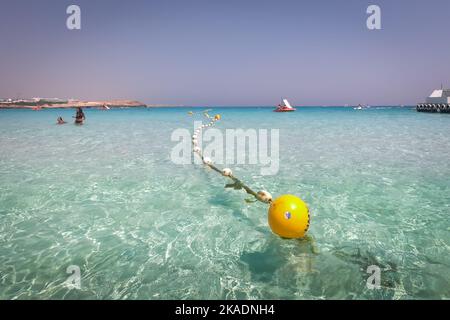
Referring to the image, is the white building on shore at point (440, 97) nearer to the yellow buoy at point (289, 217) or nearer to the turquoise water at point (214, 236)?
the turquoise water at point (214, 236)

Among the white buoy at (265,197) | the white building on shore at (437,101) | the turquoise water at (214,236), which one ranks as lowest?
the turquoise water at (214,236)

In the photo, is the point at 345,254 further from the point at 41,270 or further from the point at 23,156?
the point at 23,156

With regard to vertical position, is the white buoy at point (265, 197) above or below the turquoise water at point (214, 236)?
above

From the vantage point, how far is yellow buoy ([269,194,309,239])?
5.09 meters

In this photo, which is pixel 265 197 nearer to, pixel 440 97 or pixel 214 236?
pixel 214 236

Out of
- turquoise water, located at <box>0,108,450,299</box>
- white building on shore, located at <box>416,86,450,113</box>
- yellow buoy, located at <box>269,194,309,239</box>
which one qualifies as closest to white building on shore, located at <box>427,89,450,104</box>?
white building on shore, located at <box>416,86,450,113</box>

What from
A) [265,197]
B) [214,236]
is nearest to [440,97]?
[265,197]

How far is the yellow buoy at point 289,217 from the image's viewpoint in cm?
509

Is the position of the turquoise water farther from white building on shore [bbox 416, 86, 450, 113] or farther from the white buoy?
white building on shore [bbox 416, 86, 450, 113]

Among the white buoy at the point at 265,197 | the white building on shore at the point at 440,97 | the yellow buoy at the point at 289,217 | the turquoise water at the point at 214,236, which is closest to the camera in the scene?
the turquoise water at the point at 214,236

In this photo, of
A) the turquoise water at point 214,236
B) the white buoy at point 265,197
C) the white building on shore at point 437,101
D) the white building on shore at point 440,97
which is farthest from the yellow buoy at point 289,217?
the white building on shore at point 440,97

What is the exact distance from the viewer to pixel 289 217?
16.6 ft

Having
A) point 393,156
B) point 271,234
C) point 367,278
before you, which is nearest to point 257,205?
point 271,234

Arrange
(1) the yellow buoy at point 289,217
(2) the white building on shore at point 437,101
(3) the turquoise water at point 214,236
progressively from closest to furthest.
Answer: (3) the turquoise water at point 214,236 → (1) the yellow buoy at point 289,217 → (2) the white building on shore at point 437,101
